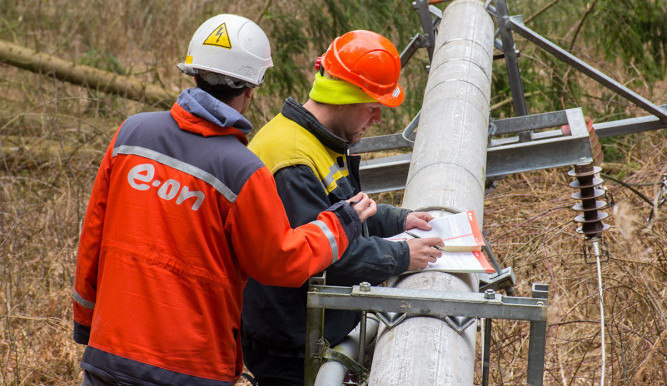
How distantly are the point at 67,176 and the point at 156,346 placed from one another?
16.4 ft

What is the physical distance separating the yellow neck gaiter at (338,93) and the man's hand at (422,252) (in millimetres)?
591

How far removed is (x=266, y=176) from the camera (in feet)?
7.93

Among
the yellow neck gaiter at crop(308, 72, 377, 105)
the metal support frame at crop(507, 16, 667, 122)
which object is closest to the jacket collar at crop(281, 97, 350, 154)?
the yellow neck gaiter at crop(308, 72, 377, 105)

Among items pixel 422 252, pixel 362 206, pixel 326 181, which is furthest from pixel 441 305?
pixel 326 181

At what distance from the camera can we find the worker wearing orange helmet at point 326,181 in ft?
8.92

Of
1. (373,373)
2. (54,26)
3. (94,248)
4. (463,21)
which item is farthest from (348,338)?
(54,26)

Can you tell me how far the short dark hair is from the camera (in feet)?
8.58

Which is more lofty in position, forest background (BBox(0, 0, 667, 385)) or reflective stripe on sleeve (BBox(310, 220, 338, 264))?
forest background (BBox(0, 0, 667, 385))

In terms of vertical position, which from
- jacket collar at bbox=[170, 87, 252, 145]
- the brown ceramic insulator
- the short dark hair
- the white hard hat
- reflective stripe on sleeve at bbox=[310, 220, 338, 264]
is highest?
the brown ceramic insulator

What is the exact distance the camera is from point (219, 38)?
8.79 ft

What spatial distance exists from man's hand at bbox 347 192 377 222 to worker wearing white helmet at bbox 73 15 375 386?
17 centimetres

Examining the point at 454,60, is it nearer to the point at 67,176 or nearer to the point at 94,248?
the point at 94,248

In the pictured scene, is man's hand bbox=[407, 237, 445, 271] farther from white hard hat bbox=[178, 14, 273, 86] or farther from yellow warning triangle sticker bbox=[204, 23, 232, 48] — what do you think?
yellow warning triangle sticker bbox=[204, 23, 232, 48]

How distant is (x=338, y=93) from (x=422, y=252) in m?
0.69
